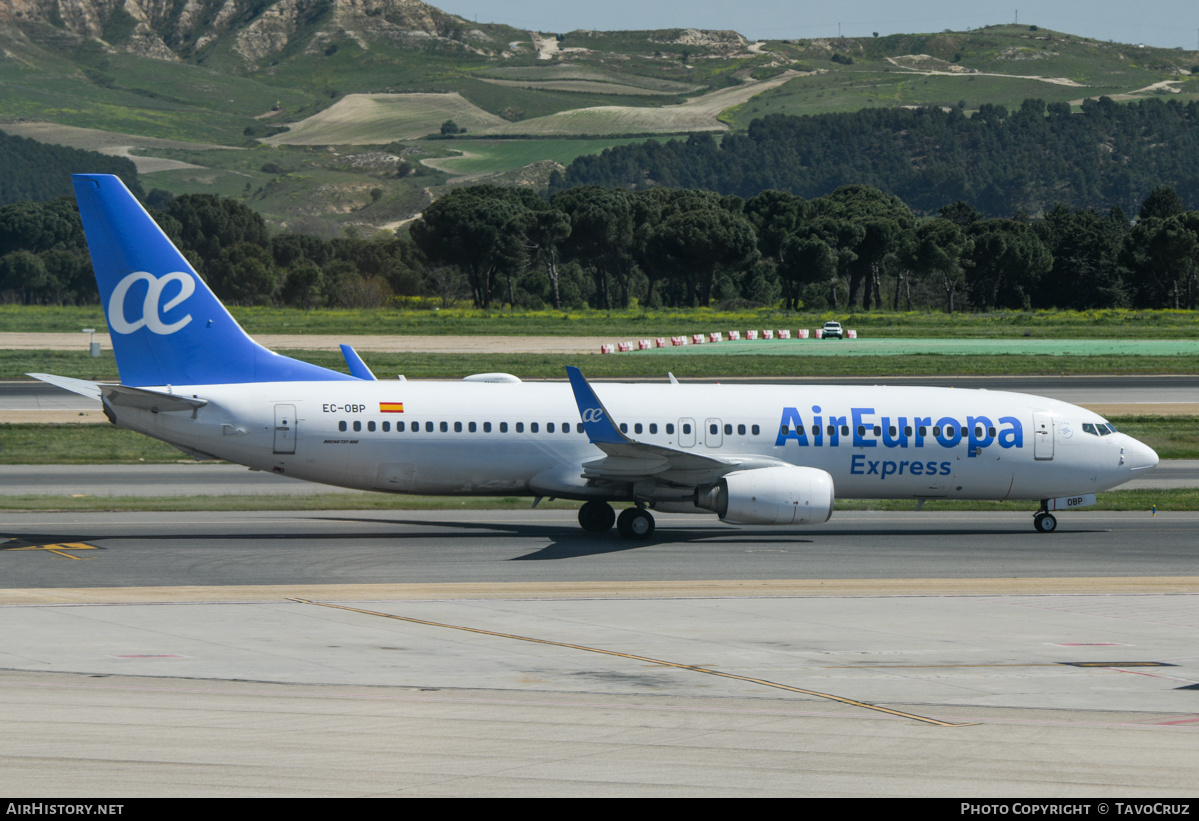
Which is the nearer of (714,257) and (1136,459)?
(1136,459)

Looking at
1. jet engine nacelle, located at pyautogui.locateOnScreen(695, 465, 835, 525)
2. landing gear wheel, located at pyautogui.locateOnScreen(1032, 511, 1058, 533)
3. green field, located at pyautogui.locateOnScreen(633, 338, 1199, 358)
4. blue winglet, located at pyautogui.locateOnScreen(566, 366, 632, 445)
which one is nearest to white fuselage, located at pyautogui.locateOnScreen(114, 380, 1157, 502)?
landing gear wheel, located at pyautogui.locateOnScreen(1032, 511, 1058, 533)

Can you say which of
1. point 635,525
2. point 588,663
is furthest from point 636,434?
point 588,663

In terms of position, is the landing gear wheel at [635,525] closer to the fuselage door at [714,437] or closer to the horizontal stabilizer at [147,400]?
the fuselage door at [714,437]

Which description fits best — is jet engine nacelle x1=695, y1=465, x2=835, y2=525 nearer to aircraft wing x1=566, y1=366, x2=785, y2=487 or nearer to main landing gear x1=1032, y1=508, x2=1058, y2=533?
aircraft wing x1=566, y1=366, x2=785, y2=487

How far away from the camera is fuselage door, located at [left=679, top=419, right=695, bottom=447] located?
104ft

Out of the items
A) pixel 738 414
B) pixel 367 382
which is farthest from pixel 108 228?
pixel 738 414

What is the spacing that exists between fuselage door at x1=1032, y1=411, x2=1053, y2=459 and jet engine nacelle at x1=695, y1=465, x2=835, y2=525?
675cm

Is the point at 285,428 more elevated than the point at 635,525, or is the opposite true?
the point at 285,428

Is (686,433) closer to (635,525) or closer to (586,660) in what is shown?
(635,525)

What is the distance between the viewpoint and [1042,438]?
32.8 metres

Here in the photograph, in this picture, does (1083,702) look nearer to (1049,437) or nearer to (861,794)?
(861,794)

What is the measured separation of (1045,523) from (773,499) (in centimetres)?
887

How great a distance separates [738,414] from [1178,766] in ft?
63.6

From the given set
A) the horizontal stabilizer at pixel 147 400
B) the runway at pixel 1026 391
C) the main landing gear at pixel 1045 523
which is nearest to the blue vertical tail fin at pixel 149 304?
the horizontal stabilizer at pixel 147 400
